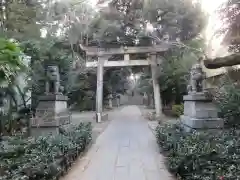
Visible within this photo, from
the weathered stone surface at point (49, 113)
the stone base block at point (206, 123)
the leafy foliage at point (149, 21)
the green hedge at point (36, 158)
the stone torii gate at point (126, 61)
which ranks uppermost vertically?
the leafy foliage at point (149, 21)

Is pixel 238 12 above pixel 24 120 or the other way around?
above

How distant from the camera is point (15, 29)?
32.9 feet

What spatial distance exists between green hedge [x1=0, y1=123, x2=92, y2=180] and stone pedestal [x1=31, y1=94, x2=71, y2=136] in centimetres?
119

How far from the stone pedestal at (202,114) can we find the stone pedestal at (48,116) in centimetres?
317

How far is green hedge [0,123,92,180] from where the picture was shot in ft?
12.1

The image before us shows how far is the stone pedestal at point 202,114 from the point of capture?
20.2 ft

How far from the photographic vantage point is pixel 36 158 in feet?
13.2

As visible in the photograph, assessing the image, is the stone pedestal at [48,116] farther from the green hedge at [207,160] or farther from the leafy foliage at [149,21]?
the leafy foliage at [149,21]

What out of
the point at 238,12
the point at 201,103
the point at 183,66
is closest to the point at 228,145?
the point at 201,103

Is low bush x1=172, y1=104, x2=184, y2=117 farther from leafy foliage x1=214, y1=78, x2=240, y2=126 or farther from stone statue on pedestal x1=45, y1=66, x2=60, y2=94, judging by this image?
stone statue on pedestal x1=45, y1=66, x2=60, y2=94

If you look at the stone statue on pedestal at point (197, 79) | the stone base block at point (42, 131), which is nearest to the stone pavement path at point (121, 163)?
the stone base block at point (42, 131)

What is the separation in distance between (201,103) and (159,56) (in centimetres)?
988

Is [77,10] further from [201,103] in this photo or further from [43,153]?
[43,153]

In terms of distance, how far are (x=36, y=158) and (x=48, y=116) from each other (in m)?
2.96
